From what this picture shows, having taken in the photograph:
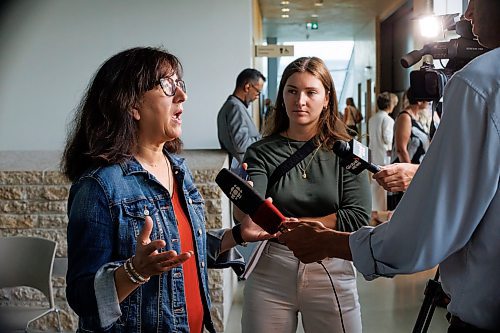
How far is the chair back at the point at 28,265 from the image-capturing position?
10.8ft

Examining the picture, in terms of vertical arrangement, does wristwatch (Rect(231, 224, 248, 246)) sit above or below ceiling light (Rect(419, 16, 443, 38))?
A: below

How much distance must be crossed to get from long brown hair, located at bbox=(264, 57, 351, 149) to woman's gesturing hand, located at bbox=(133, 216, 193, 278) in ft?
3.55

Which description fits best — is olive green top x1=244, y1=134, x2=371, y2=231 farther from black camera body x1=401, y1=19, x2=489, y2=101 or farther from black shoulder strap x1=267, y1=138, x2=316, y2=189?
black camera body x1=401, y1=19, x2=489, y2=101

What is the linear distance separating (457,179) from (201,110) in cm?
751

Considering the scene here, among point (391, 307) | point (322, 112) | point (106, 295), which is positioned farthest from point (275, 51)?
point (106, 295)

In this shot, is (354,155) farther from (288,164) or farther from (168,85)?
(168,85)

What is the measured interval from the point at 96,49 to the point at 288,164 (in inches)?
261

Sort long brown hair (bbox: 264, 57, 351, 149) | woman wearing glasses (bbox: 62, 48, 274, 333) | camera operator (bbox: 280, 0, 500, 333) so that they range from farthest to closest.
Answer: long brown hair (bbox: 264, 57, 351, 149) < woman wearing glasses (bbox: 62, 48, 274, 333) < camera operator (bbox: 280, 0, 500, 333)

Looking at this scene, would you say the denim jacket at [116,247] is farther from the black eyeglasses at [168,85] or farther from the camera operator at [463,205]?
the camera operator at [463,205]

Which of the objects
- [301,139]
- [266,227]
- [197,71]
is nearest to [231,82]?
[197,71]

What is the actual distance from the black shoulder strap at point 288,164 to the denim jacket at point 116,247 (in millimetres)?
720

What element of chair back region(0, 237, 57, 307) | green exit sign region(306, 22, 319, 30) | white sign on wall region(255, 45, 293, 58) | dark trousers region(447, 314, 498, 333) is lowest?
chair back region(0, 237, 57, 307)

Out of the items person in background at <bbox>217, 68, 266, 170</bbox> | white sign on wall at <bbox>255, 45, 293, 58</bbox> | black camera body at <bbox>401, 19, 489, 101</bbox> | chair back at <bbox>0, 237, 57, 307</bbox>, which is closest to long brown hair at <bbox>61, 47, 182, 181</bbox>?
black camera body at <bbox>401, 19, 489, 101</bbox>

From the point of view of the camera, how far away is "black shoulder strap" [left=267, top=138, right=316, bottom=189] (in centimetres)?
240
